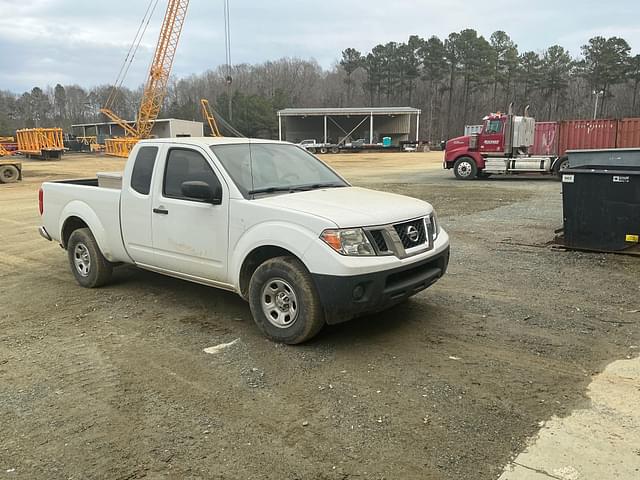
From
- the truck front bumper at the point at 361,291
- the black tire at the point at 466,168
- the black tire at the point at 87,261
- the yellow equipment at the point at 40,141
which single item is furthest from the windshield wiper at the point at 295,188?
the yellow equipment at the point at 40,141

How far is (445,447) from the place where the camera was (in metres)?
3.16

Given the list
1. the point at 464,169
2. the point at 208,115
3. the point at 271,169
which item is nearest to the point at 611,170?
the point at 271,169

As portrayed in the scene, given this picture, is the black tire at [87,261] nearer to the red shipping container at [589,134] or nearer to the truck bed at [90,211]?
the truck bed at [90,211]

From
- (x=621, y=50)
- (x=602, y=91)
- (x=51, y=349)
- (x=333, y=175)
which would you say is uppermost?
(x=621, y=50)

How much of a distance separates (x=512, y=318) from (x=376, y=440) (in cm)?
271

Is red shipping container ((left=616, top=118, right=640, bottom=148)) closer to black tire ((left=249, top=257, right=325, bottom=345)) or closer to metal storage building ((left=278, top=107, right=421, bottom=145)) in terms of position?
black tire ((left=249, top=257, right=325, bottom=345))

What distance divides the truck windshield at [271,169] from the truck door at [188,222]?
20 cm

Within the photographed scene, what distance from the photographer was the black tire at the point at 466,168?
2467cm

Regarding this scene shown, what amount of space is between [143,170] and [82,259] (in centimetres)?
167

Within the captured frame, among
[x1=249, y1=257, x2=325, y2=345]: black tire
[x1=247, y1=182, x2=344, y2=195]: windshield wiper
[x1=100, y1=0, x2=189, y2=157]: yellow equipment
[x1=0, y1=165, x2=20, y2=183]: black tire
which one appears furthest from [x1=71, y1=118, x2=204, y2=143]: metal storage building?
[x1=249, y1=257, x2=325, y2=345]: black tire

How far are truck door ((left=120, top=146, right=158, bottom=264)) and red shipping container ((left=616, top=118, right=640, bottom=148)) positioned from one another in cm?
2288

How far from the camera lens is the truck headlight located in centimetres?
433

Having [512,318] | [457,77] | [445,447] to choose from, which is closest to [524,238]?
[512,318]

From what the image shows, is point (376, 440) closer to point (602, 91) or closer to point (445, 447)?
point (445, 447)
